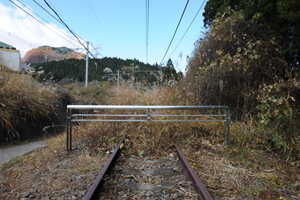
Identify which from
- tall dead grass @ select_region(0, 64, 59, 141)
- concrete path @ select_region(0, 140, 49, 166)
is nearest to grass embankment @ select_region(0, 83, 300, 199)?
concrete path @ select_region(0, 140, 49, 166)

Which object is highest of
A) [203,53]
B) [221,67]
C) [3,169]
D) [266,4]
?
[266,4]

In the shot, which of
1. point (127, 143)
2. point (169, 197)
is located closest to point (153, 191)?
point (169, 197)

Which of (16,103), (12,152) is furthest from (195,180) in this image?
(16,103)

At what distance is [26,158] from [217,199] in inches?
156

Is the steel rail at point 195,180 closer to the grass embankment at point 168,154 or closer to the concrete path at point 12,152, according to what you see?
the grass embankment at point 168,154

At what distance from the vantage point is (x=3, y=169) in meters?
3.82

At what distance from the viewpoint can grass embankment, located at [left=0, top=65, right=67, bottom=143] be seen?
584 centimetres

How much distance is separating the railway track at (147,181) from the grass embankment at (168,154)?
0.73ft

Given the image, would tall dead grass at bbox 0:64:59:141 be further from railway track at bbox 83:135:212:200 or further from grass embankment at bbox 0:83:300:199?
railway track at bbox 83:135:212:200

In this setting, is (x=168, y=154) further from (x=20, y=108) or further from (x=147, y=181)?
(x=20, y=108)

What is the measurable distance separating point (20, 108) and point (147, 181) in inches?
218

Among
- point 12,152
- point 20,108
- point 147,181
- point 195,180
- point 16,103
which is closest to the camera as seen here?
point 195,180

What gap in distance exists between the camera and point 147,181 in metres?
2.97

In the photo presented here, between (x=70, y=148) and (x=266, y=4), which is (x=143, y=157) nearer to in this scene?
(x=70, y=148)
